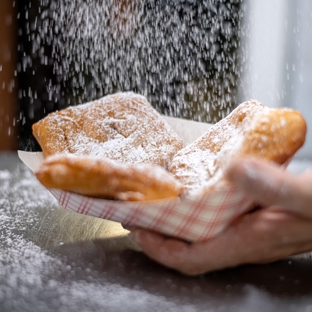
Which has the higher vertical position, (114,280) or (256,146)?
(256,146)

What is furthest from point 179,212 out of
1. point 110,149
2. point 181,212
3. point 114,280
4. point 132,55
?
point 132,55

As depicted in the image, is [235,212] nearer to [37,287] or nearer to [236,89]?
[37,287]

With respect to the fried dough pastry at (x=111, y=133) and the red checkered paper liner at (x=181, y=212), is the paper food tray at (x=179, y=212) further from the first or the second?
the fried dough pastry at (x=111, y=133)

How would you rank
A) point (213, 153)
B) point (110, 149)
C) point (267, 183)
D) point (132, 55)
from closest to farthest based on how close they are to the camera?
point (267, 183)
point (213, 153)
point (110, 149)
point (132, 55)

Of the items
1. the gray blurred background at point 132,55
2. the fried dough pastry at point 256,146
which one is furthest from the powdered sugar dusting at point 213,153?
the gray blurred background at point 132,55

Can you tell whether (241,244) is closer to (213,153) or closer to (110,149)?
(213,153)

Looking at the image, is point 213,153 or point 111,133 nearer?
point 213,153

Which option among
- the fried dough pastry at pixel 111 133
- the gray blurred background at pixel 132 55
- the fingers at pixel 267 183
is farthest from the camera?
the gray blurred background at pixel 132 55
